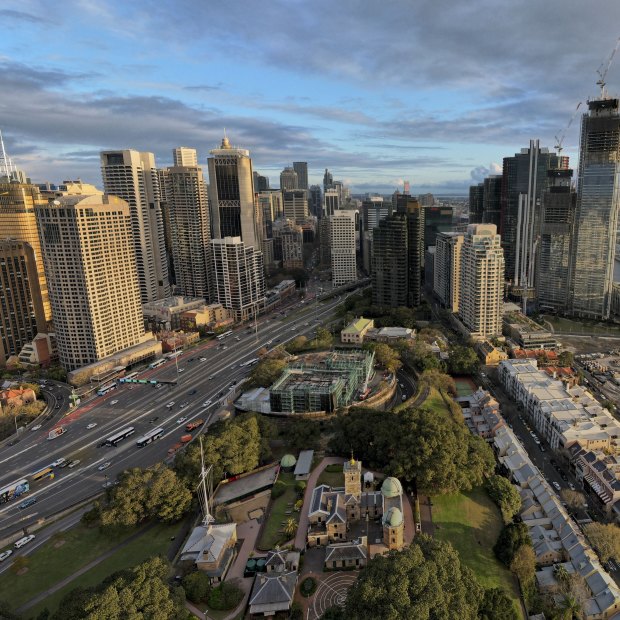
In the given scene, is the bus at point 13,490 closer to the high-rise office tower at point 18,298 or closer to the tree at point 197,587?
the tree at point 197,587

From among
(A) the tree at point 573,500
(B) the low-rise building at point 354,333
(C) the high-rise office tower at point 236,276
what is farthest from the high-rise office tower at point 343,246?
(A) the tree at point 573,500

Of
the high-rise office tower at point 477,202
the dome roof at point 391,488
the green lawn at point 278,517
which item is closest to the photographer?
the green lawn at point 278,517

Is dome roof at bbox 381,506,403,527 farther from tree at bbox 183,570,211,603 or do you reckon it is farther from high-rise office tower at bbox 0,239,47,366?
high-rise office tower at bbox 0,239,47,366

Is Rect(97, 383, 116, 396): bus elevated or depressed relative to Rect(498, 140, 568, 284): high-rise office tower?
depressed

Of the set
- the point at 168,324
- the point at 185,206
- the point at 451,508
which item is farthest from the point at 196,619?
the point at 185,206

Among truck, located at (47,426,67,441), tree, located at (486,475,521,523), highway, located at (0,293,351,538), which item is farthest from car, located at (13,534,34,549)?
tree, located at (486,475,521,523)

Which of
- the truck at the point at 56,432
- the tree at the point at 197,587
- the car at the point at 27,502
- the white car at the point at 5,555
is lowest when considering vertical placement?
the white car at the point at 5,555

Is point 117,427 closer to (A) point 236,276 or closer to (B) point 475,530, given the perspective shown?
(B) point 475,530
